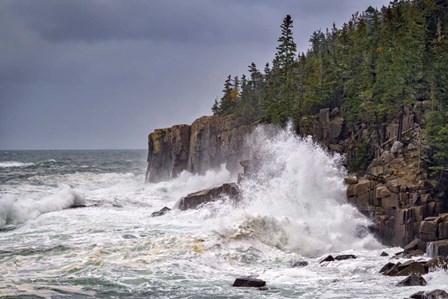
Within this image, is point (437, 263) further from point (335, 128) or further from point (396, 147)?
point (335, 128)

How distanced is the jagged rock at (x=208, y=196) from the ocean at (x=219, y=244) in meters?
0.82

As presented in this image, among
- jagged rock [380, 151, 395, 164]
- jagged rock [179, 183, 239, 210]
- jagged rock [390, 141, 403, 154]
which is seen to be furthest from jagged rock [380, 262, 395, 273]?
jagged rock [179, 183, 239, 210]

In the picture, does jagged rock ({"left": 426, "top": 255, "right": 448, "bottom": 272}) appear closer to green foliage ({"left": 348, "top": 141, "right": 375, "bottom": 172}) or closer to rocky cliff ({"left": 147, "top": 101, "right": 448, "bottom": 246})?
rocky cliff ({"left": 147, "top": 101, "right": 448, "bottom": 246})

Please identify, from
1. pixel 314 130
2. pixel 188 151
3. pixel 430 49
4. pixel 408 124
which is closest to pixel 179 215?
pixel 314 130

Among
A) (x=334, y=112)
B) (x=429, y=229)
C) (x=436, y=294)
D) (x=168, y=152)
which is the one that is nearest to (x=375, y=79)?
(x=334, y=112)

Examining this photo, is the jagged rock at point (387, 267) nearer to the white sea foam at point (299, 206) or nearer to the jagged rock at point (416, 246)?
the jagged rock at point (416, 246)

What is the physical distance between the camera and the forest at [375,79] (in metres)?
30.8

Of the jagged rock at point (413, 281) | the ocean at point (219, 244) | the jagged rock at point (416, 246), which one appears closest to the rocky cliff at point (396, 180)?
the jagged rock at point (416, 246)

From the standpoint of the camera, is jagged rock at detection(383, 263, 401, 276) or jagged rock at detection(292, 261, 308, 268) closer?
jagged rock at detection(383, 263, 401, 276)

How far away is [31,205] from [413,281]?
91.1 ft

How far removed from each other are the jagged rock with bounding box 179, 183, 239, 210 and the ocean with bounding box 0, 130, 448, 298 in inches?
→ 32.1

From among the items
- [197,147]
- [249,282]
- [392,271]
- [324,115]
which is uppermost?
[324,115]

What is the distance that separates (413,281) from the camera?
658 inches

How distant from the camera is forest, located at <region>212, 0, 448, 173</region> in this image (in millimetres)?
30802
